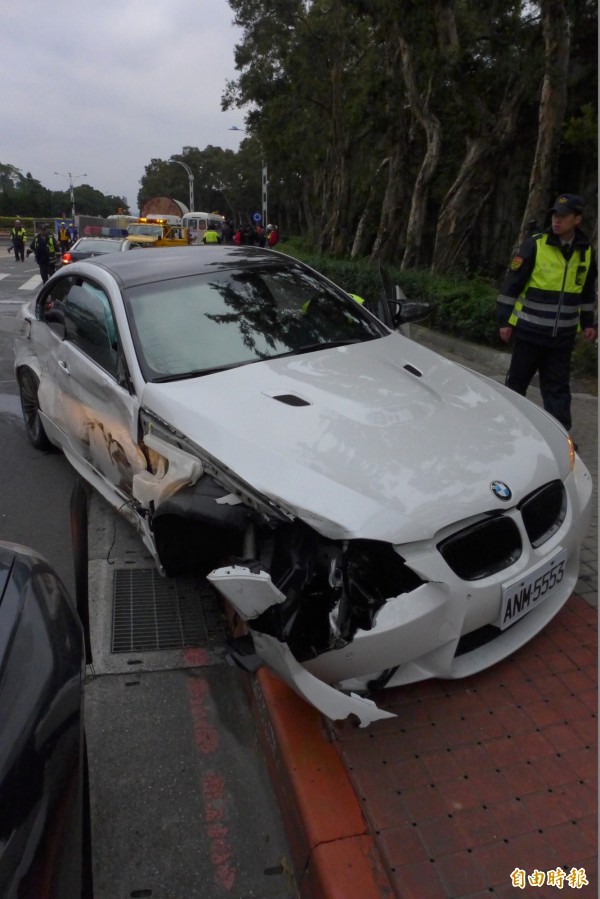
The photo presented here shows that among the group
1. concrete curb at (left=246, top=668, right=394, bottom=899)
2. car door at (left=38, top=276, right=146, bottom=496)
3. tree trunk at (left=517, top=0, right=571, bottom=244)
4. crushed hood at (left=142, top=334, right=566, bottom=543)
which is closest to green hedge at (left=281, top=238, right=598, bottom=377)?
tree trunk at (left=517, top=0, right=571, bottom=244)

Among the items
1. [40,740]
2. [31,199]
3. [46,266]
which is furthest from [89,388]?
[31,199]

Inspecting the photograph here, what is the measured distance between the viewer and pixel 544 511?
3004mm

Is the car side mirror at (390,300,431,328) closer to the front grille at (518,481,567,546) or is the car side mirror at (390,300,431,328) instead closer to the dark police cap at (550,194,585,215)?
the dark police cap at (550,194,585,215)

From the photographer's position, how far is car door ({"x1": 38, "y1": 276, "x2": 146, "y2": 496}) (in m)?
3.73

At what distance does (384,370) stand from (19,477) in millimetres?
3193

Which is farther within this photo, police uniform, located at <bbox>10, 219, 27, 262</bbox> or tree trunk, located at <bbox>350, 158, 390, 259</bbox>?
police uniform, located at <bbox>10, 219, 27, 262</bbox>

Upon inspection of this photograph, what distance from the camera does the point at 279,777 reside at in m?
2.63

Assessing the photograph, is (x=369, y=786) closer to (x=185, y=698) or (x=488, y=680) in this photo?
(x=488, y=680)

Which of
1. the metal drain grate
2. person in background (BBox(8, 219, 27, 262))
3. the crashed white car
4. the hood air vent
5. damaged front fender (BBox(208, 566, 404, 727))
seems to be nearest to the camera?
damaged front fender (BBox(208, 566, 404, 727))

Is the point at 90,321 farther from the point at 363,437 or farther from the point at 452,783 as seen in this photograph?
the point at 452,783

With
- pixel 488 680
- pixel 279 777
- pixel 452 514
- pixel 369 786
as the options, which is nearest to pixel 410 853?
pixel 369 786

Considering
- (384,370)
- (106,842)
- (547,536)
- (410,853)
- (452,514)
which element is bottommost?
(106,842)

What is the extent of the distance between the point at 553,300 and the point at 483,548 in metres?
2.79

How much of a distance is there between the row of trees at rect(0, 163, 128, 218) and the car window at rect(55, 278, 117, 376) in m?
74.7
